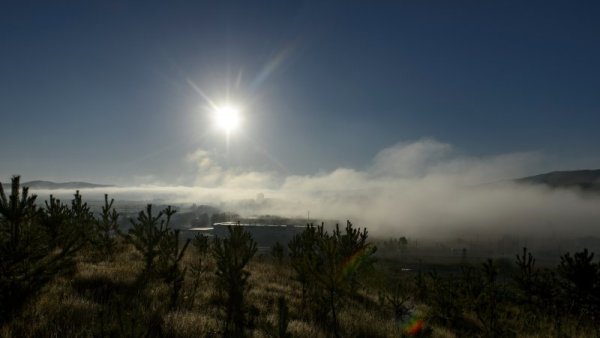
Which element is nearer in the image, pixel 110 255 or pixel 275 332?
pixel 275 332

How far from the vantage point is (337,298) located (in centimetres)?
1501

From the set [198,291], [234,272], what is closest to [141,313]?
[234,272]

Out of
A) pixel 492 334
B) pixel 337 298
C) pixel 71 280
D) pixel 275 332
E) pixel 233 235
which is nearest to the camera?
pixel 275 332

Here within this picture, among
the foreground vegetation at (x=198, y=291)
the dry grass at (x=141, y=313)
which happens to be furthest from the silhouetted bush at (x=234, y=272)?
the dry grass at (x=141, y=313)

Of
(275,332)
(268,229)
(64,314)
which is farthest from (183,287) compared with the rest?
(268,229)

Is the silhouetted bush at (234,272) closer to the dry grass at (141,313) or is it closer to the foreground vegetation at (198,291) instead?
the foreground vegetation at (198,291)

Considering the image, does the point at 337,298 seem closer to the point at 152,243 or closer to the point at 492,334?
the point at 492,334

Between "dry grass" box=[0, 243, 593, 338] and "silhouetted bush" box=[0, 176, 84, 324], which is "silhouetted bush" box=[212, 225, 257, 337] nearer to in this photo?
"dry grass" box=[0, 243, 593, 338]

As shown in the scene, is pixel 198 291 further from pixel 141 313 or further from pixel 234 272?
pixel 141 313

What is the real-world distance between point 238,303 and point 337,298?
6.59m

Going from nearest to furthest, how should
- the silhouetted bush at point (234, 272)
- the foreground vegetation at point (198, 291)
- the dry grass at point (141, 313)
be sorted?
the dry grass at point (141, 313) < the foreground vegetation at point (198, 291) < the silhouetted bush at point (234, 272)

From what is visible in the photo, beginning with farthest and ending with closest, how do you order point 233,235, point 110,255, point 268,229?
point 268,229, point 110,255, point 233,235

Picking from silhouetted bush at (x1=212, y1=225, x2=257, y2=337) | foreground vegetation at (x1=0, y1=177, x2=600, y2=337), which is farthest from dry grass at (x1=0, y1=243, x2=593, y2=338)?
silhouetted bush at (x1=212, y1=225, x2=257, y2=337)

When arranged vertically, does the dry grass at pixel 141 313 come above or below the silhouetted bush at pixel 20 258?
below
